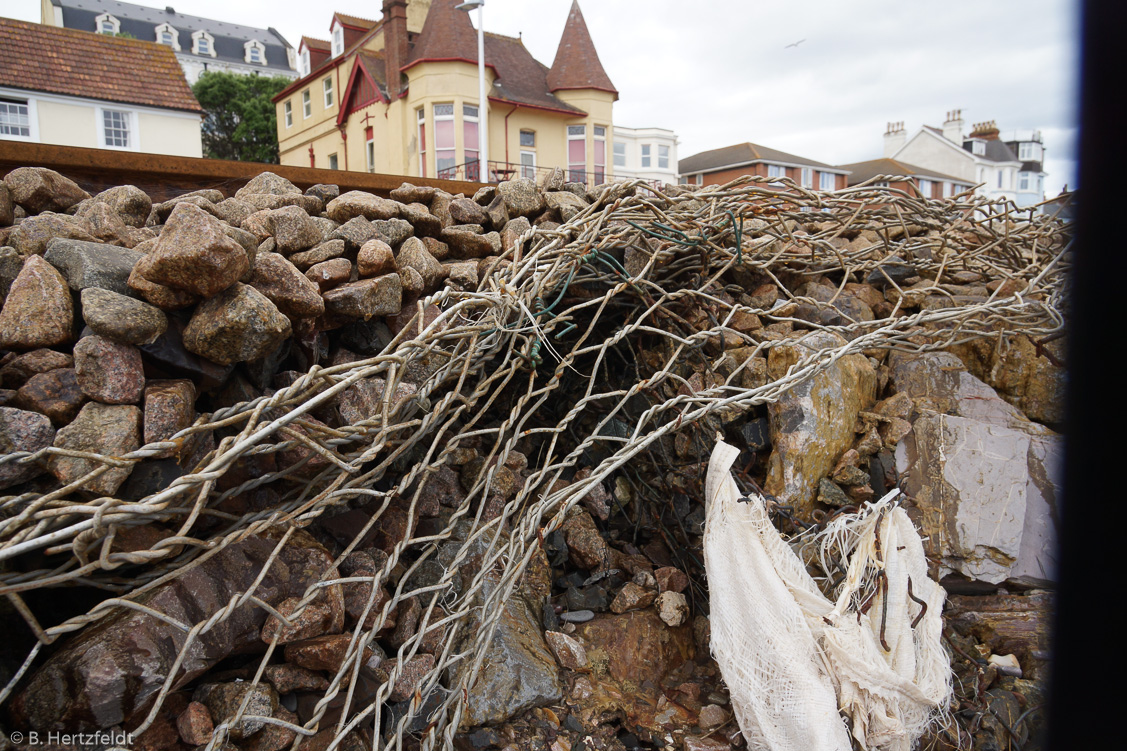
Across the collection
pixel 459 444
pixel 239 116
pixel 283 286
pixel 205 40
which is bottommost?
pixel 459 444

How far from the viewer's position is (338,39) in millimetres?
26188

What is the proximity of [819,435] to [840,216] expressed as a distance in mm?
1527

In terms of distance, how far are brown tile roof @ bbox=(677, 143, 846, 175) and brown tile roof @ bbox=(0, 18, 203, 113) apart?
92.2ft

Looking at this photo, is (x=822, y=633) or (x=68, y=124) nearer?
(x=822, y=633)

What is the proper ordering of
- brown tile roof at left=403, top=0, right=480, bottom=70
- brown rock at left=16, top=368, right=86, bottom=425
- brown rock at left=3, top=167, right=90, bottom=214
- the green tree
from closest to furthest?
brown rock at left=16, top=368, right=86, bottom=425 → brown rock at left=3, top=167, right=90, bottom=214 → brown tile roof at left=403, top=0, right=480, bottom=70 → the green tree

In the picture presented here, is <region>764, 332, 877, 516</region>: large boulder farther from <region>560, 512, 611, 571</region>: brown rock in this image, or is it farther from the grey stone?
the grey stone

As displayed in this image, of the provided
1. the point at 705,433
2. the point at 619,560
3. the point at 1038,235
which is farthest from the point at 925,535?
the point at 1038,235

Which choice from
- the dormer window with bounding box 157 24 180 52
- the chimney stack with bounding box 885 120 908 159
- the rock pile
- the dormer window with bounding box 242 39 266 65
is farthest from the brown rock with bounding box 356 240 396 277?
the dormer window with bounding box 242 39 266 65

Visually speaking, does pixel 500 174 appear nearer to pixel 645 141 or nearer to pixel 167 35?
pixel 645 141

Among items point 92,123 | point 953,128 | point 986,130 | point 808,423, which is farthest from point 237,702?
point 953,128

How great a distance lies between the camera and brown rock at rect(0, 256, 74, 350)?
167 cm

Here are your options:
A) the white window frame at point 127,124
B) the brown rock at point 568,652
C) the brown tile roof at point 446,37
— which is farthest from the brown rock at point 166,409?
the brown tile roof at point 446,37

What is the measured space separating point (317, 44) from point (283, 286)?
107 feet

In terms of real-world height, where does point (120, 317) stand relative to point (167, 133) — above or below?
below
